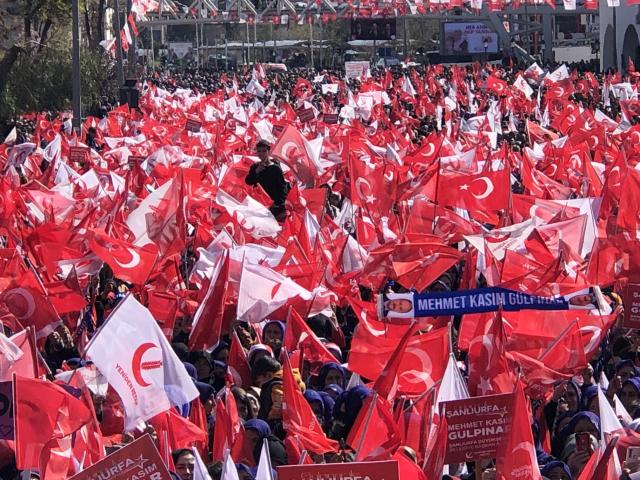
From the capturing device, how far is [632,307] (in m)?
10.9

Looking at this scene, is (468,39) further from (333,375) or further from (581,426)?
(581,426)

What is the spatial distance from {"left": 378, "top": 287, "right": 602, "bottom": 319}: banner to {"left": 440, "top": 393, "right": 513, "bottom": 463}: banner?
184 centimetres

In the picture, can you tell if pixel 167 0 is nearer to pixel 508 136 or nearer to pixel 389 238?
pixel 508 136

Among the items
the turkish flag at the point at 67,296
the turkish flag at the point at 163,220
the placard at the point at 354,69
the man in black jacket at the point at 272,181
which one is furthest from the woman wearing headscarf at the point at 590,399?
the placard at the point at 354,69

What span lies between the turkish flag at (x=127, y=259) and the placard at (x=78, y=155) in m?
9.34

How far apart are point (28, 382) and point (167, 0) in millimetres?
63225

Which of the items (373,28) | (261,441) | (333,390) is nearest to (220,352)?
(333,390)

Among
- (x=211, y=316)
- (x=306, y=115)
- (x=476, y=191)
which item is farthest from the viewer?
(x=306, y=115)

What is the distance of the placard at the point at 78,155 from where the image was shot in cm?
2206

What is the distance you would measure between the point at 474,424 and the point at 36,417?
2116mm

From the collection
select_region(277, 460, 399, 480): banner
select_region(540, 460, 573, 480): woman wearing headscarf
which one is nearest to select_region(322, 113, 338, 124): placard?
select_region(540, 460, 573, 480): woman wearing headscarf

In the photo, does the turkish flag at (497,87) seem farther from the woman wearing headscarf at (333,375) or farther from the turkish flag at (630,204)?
the woman wearing headscarf at (333,375)

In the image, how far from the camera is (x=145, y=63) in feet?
255

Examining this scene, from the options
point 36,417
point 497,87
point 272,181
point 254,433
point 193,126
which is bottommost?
point 497,87
